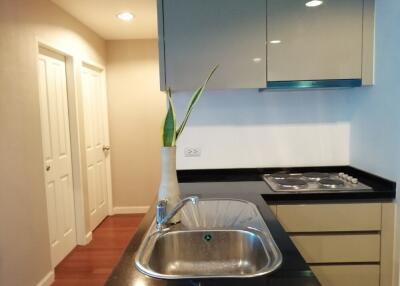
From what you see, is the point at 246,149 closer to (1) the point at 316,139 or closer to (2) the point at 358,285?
(1) the point at 316,139

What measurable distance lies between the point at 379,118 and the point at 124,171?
125 inches

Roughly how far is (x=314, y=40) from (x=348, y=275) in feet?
4.67

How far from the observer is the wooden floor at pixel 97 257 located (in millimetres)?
2602

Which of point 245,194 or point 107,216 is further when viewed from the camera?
point 107,216

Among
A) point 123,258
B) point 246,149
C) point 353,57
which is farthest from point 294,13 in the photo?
point 123,258

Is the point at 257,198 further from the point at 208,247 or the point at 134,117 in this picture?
the point at 134,117

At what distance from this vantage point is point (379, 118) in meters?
1.92

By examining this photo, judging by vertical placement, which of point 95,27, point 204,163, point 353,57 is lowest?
point 204,163

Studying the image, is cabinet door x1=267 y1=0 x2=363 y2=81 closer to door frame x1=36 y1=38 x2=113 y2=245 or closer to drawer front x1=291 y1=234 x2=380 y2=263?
drawer front x1=291 y1=234 x2=380 y2=263

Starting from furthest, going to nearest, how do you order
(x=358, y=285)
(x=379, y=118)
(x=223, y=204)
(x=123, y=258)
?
(x=379, y=118)
(x=358, y=285)
(x=223, y=204)
(x=123, y=258)

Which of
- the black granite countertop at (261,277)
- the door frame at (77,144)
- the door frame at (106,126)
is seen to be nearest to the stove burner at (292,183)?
the black granite countertop at (261,277)

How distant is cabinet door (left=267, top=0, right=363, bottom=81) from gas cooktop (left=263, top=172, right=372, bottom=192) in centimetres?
67

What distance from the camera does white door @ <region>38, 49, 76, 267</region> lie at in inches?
106

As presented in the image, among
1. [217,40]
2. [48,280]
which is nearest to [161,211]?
[217,40]
